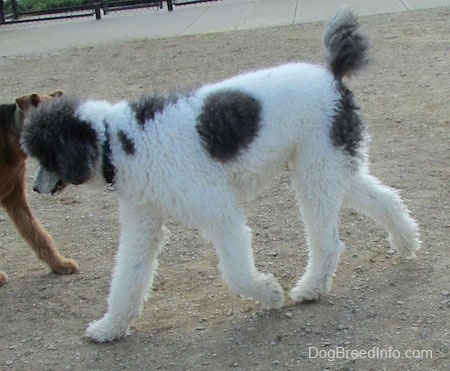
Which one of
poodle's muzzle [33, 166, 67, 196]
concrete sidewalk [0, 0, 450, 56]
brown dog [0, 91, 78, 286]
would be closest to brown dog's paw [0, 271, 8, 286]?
brown dog [0, 91, 78, 286]

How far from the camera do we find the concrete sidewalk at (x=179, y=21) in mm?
12266

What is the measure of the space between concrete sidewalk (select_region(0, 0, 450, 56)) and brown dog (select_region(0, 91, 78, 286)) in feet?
26.0

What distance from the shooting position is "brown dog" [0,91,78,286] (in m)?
4.23

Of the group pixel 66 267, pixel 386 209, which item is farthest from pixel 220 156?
pixel 66 267

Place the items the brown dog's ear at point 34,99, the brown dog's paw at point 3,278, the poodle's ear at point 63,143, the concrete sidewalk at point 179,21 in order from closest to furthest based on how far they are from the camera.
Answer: the poodle's ear at point 63,143, the brown dog's ear at point 34,99, the brown dog's paw at point 3,278, the concrete sidewalk at point 179,21

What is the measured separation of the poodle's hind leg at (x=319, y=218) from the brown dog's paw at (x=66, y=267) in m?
1.38

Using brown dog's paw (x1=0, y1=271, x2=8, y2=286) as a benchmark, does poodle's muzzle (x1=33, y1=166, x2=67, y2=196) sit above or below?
above

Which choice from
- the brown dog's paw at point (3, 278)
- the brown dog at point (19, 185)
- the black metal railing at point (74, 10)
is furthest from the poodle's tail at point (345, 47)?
the black metal railing at point (74, 10)

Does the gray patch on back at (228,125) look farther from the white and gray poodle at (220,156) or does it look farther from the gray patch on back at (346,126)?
the gray patch on back at (346,126)

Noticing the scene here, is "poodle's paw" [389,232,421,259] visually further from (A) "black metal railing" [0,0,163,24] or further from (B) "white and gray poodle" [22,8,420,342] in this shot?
(A) "black metal railing" [0,0,163,24]

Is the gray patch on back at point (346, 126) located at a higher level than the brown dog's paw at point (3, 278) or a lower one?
higher

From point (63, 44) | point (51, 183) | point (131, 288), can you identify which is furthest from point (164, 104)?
point (63, 44)

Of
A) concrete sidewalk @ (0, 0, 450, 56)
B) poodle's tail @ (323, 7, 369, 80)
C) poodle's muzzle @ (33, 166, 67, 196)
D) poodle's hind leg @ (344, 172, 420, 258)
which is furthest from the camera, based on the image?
concrete sidewalk @ (0, 0, 450, 56)

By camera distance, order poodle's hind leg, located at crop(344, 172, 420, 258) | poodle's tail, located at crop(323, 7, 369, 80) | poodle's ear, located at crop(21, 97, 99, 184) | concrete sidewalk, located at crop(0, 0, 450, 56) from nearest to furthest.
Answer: poodle's ear, located at crop(21, 97, 99, 184) → poodle's tail, located at crop(323, 7, 369, 80) → poodle's hind leg, located at crop(344, 172, 420, 258) → concrete sidewalk, located at crop(0, 0, 450, 56)
